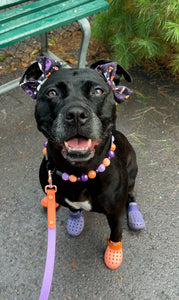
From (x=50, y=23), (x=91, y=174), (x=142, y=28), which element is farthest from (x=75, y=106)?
(x=142, y=28)

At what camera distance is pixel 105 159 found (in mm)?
1952

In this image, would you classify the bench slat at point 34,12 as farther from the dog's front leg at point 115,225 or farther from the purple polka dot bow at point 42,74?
the dog's front leg at point 115,225

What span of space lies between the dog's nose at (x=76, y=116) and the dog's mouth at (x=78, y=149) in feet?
0.51

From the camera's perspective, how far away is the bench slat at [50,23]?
2715 millimetres

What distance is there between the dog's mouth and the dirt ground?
1060 mm

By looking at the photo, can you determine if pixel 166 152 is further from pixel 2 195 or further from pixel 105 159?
pixel 2 195

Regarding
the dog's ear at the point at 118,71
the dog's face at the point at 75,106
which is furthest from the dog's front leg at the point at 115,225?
the dog's ear at the point at 118,71

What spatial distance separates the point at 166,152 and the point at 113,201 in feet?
4.69

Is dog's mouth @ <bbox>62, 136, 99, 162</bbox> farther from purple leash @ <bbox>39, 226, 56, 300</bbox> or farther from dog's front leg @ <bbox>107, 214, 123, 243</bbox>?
dog's front leg @ <bbox>107, 214, 123, 243</bbox>

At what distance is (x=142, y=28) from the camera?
3383 mm

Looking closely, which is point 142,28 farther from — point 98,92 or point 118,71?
point 98,92

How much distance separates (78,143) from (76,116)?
219mm

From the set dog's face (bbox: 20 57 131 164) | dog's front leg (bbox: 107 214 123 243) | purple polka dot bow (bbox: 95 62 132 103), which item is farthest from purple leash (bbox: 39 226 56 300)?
purple polka dot bow (bbox: 95 62 132 103)

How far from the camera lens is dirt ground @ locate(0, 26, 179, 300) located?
2225 mm
